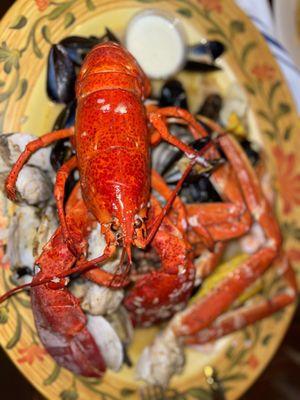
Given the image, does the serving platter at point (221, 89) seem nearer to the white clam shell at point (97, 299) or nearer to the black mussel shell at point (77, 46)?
the black mussel shell at point (77, 46)

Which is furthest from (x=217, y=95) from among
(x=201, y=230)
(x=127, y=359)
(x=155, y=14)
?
(x=127, y=359)

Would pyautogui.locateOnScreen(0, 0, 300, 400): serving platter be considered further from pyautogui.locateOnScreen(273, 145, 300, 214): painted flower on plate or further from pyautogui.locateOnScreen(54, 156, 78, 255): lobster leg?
pyautogui.locateOnScreen(54, 156, 78, 255): lobster leg

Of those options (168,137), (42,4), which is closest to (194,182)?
(168,137)

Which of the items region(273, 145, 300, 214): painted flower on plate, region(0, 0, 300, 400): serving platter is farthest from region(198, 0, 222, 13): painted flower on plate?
region(273, 145, 300, 214): painted flower on plate

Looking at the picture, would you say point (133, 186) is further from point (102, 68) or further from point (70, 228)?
point (102, 68)

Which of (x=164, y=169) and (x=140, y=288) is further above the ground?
(x=164, y=169)

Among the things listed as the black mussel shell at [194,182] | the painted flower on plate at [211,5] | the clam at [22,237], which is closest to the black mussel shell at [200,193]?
the black mussel shell at [194,182]
